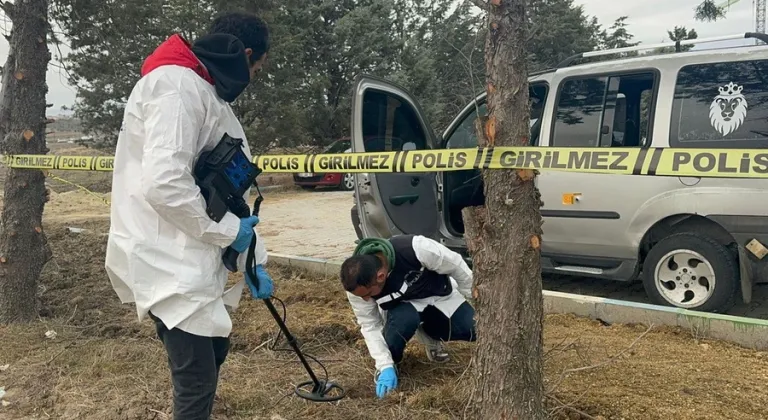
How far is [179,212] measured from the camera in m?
2.00

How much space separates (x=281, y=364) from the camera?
3615 millimetres

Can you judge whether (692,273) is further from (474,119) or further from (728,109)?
(474,119)

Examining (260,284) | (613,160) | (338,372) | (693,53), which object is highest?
(693,53)

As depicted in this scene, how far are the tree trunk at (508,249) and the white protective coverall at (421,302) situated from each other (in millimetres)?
869

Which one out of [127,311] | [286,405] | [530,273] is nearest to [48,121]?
[127,311]

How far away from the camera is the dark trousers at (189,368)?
2.14m

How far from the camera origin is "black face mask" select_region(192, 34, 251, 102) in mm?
2209

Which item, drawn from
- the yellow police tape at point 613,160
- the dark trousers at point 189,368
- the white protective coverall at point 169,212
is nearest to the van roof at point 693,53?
the yellow police tape at point 613,160

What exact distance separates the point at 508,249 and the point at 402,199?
120 inches

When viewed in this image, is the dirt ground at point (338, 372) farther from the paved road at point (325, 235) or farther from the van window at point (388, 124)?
the van window at point (388, 124)

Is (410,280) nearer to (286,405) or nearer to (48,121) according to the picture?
(286,405)

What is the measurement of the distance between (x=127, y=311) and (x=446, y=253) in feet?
9.70

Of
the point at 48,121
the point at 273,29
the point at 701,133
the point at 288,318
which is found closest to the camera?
the point at 701,133

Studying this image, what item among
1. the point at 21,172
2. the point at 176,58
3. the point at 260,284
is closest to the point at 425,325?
the point at 260,284
